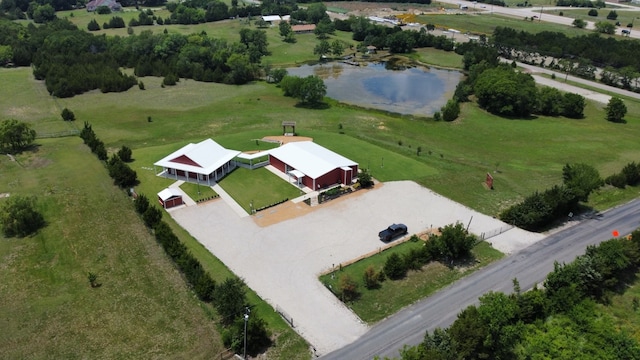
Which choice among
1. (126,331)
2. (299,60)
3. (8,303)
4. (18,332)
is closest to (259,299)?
(126,331)

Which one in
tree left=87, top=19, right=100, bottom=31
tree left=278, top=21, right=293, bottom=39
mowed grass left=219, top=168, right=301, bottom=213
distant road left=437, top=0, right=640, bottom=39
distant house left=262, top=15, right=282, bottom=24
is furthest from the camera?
distant house left=262, top=15, right=282, bottom=24

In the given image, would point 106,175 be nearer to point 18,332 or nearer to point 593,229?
point 18,332

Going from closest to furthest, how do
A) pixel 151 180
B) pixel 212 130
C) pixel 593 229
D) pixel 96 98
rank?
1. pixel 593 229
2. pixel 151 180
3. pixel 212 130
4. pixel 96 98

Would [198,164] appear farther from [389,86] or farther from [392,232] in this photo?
[389,86]

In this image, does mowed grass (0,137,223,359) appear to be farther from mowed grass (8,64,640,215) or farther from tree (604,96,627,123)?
tree (604,96,627,123)

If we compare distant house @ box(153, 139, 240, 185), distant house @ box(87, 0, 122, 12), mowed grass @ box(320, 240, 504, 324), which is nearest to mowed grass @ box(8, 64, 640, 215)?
distant house @ box(153, 139, 240, 185)

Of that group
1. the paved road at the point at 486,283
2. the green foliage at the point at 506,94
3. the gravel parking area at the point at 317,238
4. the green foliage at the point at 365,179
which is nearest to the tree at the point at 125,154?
the gravel parking area at the point at 317,238
